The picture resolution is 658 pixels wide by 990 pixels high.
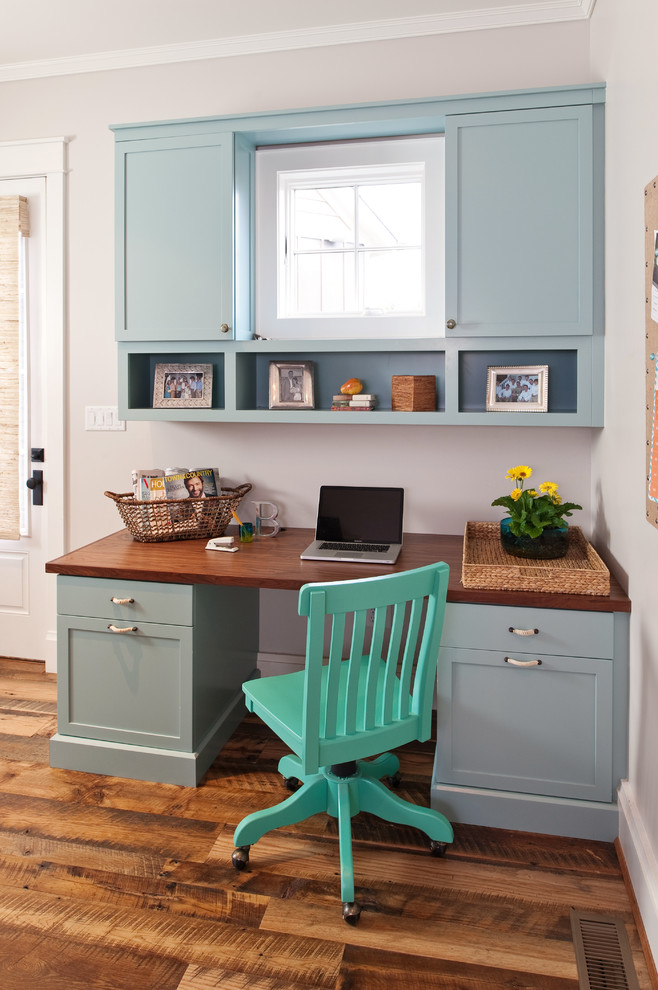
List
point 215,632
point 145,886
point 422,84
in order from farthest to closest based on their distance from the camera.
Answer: point 422,84 < point 215,632 < point 145,886

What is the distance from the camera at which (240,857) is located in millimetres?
1864

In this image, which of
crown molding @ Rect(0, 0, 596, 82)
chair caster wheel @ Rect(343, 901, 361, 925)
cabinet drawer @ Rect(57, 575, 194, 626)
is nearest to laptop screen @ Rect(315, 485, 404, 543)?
cabinet drawer @ Rect(57, 575, 194, 626)

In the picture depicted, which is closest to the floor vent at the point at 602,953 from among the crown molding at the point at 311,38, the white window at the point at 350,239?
the white window at the point at 350,239

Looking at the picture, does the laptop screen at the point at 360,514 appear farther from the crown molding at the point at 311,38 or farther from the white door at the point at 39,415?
the crown molding at the point at 311,38

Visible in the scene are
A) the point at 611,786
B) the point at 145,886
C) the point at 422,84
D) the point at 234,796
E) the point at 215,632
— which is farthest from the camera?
the point at 422,84

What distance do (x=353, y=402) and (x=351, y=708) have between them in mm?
1197

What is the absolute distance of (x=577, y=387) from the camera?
2.29 metres

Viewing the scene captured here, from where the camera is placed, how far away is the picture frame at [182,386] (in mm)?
2717

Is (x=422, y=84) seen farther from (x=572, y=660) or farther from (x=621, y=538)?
(x=572, y=660)

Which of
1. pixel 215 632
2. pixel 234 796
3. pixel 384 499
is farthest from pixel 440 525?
pixel 234 796

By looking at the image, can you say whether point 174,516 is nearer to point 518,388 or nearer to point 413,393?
point 413,393

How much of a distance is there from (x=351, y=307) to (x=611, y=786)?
6.02 feet

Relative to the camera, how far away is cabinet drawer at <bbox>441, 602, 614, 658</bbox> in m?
1.94

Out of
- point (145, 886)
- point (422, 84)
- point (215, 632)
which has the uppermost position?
point (422, 84)
